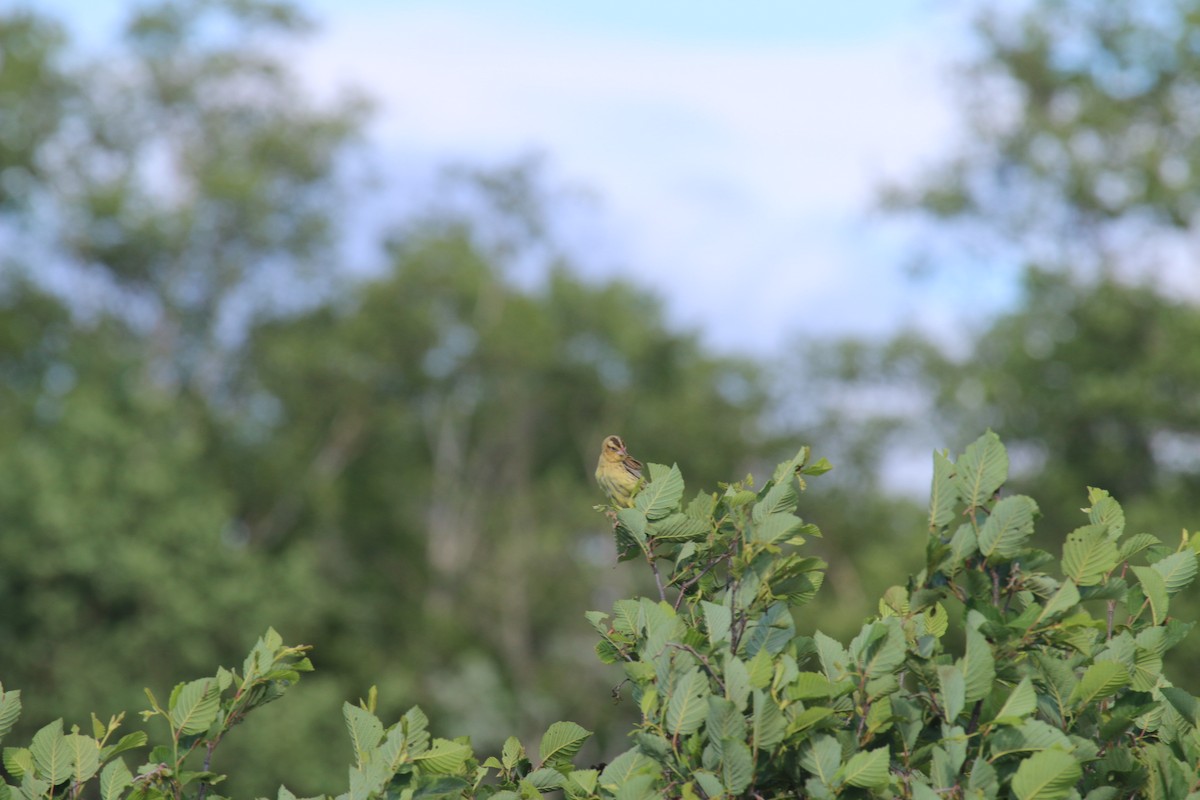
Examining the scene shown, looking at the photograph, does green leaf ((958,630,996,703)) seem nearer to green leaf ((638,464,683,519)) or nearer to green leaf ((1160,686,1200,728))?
green leaf ((1160,686,1200,728))

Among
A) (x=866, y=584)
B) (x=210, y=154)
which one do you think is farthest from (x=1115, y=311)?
(x=210, y=154)

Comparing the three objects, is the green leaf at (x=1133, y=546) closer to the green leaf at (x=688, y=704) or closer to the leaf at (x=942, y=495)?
the leaf at (x=942, y=495)

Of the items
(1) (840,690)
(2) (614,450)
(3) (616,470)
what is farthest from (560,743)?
(2) (614,450)

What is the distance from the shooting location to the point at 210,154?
41.6m

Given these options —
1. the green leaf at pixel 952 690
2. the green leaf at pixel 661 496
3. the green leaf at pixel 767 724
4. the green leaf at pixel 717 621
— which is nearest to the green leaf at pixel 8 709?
the green leaf at pixel 661 496

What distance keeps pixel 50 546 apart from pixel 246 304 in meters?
11.1

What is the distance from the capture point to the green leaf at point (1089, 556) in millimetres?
3838

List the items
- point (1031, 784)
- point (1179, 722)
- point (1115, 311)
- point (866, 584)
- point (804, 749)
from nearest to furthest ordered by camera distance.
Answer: point (1031, 784)
point (804, 749)
point (1179, 722)
point (1115, 311)
point (866, 584)

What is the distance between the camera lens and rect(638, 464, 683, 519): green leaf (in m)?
4.22

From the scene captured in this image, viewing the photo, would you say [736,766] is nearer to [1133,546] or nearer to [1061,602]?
[1061,602]

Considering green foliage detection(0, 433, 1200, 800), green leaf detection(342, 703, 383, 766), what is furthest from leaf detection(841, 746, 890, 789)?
green leaf detection(342, 703, 383, 766)

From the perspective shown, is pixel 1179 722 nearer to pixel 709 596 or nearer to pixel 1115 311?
pixel 709 596

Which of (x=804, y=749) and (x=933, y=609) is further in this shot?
(x=933, y=609)

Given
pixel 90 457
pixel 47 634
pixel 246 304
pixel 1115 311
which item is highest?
pixel 1115 311
